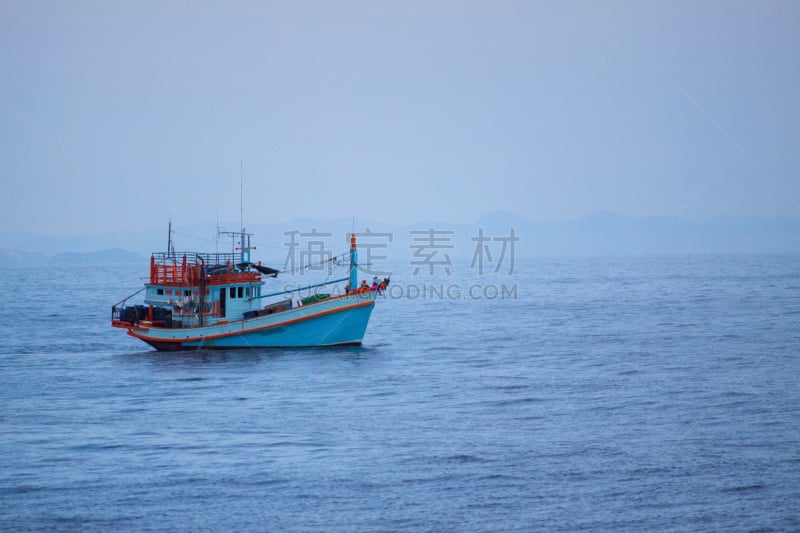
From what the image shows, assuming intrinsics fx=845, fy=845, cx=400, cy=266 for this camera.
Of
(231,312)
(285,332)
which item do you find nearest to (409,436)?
(285,332)

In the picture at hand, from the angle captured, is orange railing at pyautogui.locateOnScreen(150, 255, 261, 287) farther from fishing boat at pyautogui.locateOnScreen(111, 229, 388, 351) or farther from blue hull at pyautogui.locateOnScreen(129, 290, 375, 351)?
blue hull at pyautogui.locateOnScreen(129, 290, 375, 351)

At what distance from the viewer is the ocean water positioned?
73.6ft

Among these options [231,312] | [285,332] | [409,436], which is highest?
[231,312]

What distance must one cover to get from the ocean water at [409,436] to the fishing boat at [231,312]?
1311 mm

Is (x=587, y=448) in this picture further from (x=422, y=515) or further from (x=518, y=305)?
(x=518, y=305)

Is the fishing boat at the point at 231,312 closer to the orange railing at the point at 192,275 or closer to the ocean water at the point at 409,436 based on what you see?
the orange railing at the point at 192,275

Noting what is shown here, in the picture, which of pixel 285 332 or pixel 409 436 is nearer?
pixel 409 436

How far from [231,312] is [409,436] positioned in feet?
68.7

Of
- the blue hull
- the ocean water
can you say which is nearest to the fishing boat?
the blue hull

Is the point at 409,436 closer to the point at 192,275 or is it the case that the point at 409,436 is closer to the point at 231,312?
the point at 231,312

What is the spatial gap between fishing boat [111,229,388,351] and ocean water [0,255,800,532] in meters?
1.31

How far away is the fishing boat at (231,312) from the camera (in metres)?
46.9

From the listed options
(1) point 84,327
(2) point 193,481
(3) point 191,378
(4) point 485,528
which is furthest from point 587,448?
(1) point 84,327

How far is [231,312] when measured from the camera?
47.8 metres
